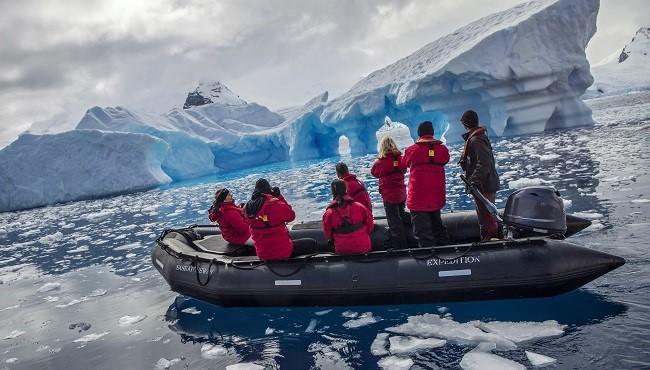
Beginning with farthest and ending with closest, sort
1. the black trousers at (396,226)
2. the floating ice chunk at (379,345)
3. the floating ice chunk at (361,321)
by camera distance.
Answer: the black trousers at (396,226), the floating ice chunk at (361,321), the floating ice chunk at (379,345)

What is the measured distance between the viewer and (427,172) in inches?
167

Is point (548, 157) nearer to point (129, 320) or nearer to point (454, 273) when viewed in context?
point (454, 273)

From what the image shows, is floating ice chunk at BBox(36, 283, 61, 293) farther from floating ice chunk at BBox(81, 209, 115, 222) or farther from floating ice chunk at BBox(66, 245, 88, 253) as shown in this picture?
floating ice chunk at BBox(81, 209, 115, 222)

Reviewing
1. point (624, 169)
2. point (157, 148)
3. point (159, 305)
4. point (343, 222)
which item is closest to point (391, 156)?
point (343, 222)

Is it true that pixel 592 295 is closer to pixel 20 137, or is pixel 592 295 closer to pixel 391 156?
pixel 391 156

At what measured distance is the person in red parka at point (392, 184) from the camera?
4.59 m

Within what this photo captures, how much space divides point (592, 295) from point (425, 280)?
138 centimetres

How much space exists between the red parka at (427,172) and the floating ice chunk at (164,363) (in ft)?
8.47

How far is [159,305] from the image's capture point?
5355 millimetres

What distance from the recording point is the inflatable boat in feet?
12.2

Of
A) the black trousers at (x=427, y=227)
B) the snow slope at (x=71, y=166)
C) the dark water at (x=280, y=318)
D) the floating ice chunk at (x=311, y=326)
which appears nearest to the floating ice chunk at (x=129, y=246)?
the dark water at (x=280, y=318)

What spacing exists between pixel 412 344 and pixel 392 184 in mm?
1758

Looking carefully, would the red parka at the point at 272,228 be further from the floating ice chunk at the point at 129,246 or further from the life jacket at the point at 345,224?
the floating ice chunk at the point at 129,246

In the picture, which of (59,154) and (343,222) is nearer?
(343,222)
